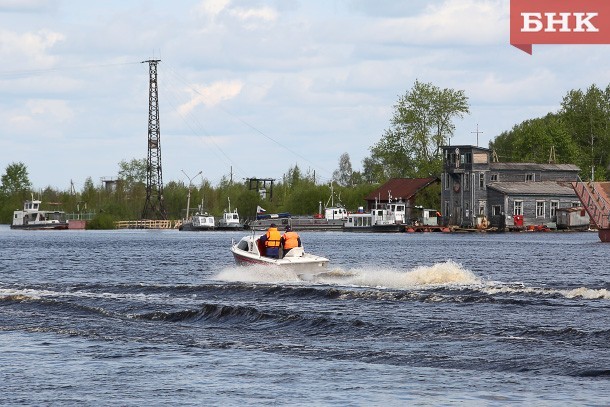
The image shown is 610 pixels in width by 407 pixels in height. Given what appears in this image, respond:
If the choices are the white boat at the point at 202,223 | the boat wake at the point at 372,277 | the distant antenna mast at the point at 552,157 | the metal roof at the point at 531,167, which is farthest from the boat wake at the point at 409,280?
the white boat at the point at 202,223

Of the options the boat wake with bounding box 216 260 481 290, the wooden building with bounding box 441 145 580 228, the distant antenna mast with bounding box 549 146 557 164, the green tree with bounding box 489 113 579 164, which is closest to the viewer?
the boat wake with bounding box 216 260 481 290

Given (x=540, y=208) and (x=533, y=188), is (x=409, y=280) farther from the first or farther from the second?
(x=540, y=208)

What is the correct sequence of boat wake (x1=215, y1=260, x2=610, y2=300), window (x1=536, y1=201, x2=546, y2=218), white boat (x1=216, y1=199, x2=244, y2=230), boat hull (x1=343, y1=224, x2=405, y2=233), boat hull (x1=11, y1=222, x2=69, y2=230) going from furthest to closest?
1. boat hull (x1=11, y1=222, x2=69, y2=230)
2. white boat (x1=216, y1=199, x2=244, y2=230)
3. boat hull (x1=343, y1=224, x2=405, y2=233)
4. window (x1=536, y1=201, x2=546, y2=218)
5. boat wake (x1=215, y1=260, x2=610, y2=300)

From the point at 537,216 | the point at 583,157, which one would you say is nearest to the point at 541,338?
the point at 537,216

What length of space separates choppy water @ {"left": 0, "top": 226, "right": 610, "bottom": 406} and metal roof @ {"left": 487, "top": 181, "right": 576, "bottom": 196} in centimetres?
8334

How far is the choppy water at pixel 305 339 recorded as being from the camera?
920 inches

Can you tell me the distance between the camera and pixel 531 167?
144500 millimetres

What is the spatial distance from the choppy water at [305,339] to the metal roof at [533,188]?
83342mm

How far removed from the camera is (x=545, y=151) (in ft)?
532

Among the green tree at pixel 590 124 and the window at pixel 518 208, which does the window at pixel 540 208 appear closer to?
the window at pixel 518 208

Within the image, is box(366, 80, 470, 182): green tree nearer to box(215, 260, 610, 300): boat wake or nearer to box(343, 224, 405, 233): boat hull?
box(343, 224, 405, 233): boat hull

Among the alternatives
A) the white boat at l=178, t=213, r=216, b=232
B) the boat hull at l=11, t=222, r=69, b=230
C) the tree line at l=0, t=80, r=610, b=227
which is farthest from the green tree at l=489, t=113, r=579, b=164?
the boat hull at l=11, t=222, r=69, b=230

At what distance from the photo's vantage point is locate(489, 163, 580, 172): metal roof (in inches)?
5546

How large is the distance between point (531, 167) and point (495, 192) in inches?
367
